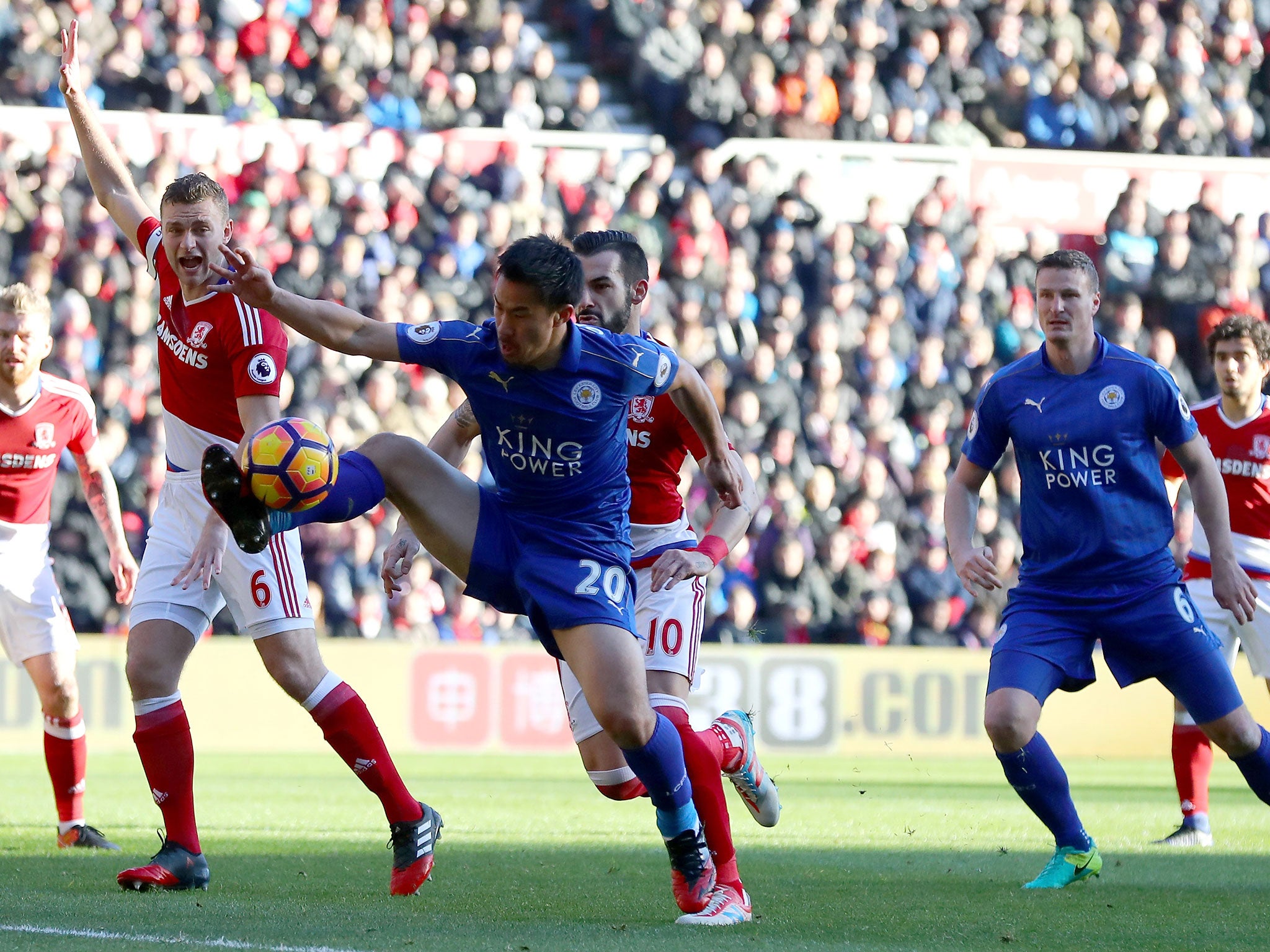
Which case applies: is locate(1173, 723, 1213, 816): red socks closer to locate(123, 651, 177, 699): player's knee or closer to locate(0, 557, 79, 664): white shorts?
locate(123, 651, 177, 699): player's knee

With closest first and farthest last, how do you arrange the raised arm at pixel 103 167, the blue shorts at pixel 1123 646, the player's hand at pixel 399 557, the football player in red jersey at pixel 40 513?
the player's hand at pixel 399 557 < the blue shorts at pixel 1123 646 < the raised arm at pixel 103 167 < the football player in red jersey at pixel 40 513

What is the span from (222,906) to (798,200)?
13.2 meters

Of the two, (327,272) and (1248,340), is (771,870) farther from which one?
(327,272)

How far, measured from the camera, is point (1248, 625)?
29.3 feet

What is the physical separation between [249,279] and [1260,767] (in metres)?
4.07

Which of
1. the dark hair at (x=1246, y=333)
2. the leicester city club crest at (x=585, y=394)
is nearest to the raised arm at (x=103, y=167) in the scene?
the leicester city club crest at (x=585, y=394)

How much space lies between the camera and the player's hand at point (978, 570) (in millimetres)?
6219

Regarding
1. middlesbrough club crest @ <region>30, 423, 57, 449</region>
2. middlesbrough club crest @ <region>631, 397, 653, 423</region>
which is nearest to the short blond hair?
middlesbrough club crest @ <region>30, 423, 57, 449</region>

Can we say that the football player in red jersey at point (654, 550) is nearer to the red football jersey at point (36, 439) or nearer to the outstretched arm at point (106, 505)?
the outstretched arm at point (106, 505)

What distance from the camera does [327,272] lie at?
52.1 ft

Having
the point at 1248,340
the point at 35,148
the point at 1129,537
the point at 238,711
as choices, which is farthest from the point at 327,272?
the point at 1129,537

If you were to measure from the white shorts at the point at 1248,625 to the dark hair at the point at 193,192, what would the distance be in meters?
5.26

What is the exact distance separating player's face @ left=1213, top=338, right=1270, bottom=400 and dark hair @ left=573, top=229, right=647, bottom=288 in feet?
11.7

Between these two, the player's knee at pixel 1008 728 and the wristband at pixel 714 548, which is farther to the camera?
the player's knee at pixel 1008 728
